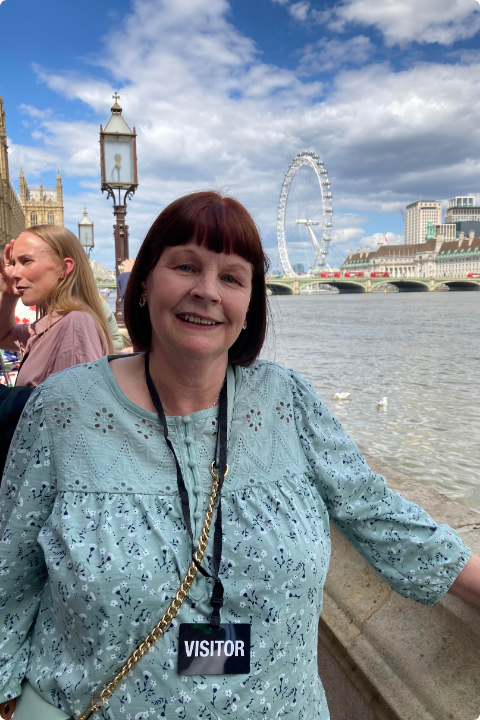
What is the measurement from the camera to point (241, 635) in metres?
1.03

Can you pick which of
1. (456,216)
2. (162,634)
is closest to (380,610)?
(162,634)

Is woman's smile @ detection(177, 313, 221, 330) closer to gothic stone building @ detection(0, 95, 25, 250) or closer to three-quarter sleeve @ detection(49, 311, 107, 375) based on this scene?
three-quarter sleeve @ detection(49, 311, 107, 375)

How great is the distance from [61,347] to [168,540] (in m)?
1.00

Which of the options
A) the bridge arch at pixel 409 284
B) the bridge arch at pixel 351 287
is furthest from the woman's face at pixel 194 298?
the bridge arch at pixel 409 284

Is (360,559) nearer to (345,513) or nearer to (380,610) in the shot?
(380,610)

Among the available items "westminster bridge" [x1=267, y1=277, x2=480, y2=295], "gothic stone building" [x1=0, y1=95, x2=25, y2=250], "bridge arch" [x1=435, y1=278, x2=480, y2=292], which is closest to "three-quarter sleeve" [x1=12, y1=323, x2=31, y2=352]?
"gothic stone building" [x1=0, y1=95, x2=25, y2=250]

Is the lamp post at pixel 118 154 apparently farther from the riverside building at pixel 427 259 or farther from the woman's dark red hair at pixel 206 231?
the riverside building at pixel 427 259

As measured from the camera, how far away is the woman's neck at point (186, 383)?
3.77 feet

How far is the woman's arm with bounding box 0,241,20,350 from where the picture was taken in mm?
2119

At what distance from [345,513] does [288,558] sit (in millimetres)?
191

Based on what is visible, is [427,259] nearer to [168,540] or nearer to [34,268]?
[34,268]

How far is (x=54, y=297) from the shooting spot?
2049mm

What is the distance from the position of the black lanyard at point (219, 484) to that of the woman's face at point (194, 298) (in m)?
0.10

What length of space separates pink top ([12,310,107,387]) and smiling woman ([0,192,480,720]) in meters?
0.67
